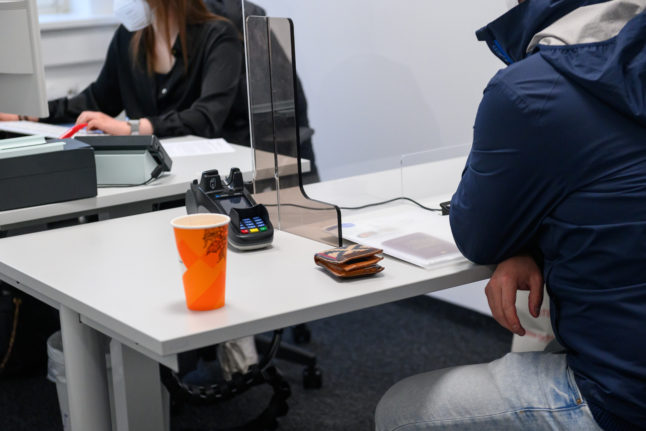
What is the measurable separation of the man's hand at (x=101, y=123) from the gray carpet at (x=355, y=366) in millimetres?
757

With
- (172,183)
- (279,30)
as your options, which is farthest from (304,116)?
(172,183)

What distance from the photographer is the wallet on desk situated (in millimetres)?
1253

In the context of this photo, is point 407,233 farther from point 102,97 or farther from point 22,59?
point 102,97

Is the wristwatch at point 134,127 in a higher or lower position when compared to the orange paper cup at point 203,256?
higher

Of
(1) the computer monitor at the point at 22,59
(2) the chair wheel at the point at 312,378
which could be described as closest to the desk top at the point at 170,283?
(1) the computer monitor at the point at 22,59

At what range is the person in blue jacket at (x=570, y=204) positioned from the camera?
1.08 meters

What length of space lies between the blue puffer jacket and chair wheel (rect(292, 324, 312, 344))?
1534mm

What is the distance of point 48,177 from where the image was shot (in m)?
1.70

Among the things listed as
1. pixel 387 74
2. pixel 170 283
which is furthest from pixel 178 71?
pixel 170 283

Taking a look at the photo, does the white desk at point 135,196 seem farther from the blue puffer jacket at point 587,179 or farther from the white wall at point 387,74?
the blue puffer jacket at point 587,179

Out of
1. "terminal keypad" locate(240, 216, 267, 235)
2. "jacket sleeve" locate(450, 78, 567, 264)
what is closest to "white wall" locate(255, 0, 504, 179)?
"terminal keypad" locate(240, 216, 267, 235)

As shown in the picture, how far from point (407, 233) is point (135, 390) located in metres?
0.54

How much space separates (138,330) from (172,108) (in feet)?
6.03

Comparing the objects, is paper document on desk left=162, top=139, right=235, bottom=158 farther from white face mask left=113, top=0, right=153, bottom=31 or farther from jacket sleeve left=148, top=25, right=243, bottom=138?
white face mask left=113, top=0, right=153, bottom=31
